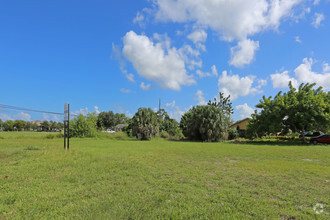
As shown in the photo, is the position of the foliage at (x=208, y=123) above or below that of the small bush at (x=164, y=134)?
above

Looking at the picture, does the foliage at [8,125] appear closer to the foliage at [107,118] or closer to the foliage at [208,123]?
the foliage at [107,118]

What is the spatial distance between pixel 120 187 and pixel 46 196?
5.34 feet

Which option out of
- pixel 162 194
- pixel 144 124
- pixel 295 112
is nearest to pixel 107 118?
pixel 144 124

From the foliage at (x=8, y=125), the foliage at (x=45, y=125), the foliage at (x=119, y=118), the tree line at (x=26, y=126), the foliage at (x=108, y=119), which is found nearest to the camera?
the foliage at (x=8, y=125)

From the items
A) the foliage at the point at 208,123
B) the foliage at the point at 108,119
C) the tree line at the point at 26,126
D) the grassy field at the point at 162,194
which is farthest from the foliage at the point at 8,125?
the grassy field at the point at 162,194

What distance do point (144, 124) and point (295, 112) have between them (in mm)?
18676

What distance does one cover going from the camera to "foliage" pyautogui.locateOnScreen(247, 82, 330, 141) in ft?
61.7

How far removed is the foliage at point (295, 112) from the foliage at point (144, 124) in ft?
44.7

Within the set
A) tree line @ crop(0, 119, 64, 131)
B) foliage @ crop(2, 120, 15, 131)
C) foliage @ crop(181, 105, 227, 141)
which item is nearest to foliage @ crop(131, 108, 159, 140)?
foliage @ crop(181, 105, 227, 141)

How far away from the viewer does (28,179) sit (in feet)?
16.9

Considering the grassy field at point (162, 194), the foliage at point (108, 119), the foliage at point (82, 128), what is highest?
the foliage at point (108, 119)

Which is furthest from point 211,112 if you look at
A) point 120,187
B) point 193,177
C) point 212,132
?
point 120,187

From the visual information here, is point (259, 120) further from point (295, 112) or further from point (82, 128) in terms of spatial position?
point (82, 128)

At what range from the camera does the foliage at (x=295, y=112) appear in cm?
1881
